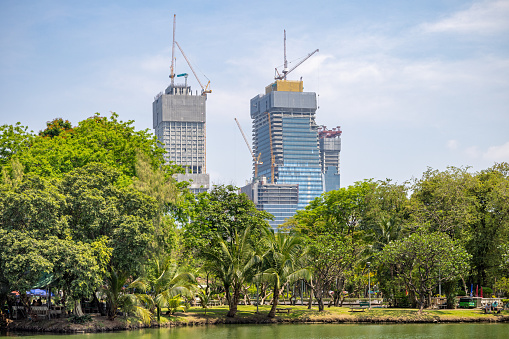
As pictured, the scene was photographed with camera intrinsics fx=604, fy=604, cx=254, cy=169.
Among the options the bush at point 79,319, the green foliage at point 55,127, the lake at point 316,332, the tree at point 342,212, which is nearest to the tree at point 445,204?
the tree at point 342,212

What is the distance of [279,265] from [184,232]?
8.59 meters

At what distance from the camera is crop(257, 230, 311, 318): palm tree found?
154 feet

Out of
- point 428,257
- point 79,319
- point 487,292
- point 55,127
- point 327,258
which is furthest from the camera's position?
point 55,127

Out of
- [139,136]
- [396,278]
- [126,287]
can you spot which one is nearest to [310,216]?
[396,278]

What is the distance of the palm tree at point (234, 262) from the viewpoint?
4675cm

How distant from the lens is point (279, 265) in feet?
155

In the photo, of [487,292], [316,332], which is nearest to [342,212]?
[487,292]

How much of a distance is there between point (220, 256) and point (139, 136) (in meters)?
13.3

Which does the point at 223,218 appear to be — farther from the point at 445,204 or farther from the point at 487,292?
the point at 487,292

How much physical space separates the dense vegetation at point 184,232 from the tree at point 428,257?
14cm

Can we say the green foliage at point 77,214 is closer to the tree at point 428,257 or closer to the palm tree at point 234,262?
the palm tree at point 234,262

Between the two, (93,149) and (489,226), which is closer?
(93,149)

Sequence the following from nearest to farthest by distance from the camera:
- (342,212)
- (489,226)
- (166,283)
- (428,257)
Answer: (166,283)
(428,257)
(489,226)
(342,212)

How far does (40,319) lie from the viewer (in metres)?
41.1
